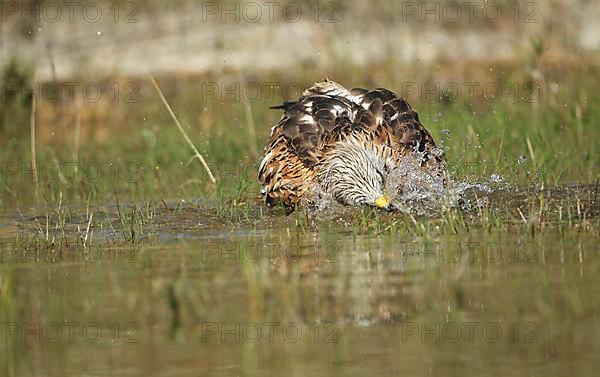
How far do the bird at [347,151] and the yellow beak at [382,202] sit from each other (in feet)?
0.45

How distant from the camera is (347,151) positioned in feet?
27.2

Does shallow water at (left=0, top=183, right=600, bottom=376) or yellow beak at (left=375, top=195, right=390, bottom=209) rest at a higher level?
yellow beak at (left=375, top=195, right=390, bottom=209)

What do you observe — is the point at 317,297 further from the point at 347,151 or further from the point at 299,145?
the point at 299,145

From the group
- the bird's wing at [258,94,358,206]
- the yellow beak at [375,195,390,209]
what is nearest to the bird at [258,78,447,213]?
the bird's wing at [258,94,358,206]

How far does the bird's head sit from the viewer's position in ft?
26.1

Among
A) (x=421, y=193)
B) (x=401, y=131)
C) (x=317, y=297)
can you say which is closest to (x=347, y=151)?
(x=401, y=131)

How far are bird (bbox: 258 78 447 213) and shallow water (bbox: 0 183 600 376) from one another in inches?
10.8

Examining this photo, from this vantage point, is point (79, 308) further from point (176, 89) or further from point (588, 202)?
point (176, 89)

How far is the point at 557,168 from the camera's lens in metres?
9.31

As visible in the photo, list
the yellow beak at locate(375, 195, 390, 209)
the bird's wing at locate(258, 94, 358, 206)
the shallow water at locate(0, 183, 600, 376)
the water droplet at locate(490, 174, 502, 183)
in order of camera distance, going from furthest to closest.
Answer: the water droplet at locate(490, 174, 502, 183)
the bird's wing at locate(258, 94, 358, 206)
the yellow beak at locate(375, 195, 390, 209)
the shallow water at locate(0, 183, 600, 376)

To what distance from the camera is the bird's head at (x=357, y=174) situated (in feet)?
26.1

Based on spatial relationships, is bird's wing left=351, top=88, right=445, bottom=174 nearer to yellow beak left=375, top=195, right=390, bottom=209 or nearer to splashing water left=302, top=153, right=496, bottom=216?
splashing water left=302, top=153, right=496, bottom=216

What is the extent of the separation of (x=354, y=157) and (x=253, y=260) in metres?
1.85

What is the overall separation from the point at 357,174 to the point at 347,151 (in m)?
0.27
